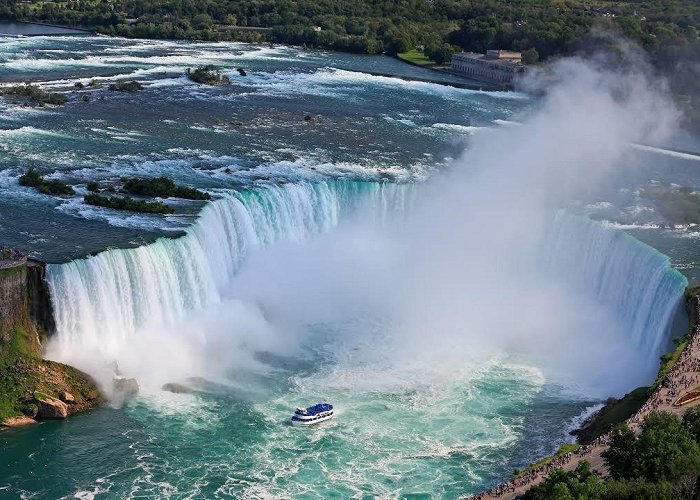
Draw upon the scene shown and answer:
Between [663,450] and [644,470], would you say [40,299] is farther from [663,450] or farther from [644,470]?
[663,450]

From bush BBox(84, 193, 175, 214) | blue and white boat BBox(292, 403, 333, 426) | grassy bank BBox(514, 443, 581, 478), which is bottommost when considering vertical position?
blue and white boat BBox(292, 403, 333, 426)

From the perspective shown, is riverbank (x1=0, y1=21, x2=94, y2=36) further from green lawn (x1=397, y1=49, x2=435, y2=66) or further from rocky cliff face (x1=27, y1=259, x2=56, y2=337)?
rocky cliff face (x1=27, y1=259, x2=56, y2=337)

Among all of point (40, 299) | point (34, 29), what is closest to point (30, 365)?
point (40, 299)

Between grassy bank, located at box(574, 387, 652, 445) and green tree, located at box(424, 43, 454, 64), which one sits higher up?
green tree, located at box(424, 43, 454, 64)

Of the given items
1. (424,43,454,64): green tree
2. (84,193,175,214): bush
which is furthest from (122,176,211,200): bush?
(424,43,454,64): green tree

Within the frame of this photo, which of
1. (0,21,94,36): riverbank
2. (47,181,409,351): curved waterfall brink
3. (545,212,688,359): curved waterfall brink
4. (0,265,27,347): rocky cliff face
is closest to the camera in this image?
(0,265,27,347): rocky cliff face

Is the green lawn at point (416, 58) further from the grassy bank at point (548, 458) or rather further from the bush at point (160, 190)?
the grassy bank at point (548, 458)

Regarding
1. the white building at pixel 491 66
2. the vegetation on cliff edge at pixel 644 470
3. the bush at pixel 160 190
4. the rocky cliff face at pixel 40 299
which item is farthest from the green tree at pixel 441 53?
the vegetation on cliff edge at pixel 644 470
